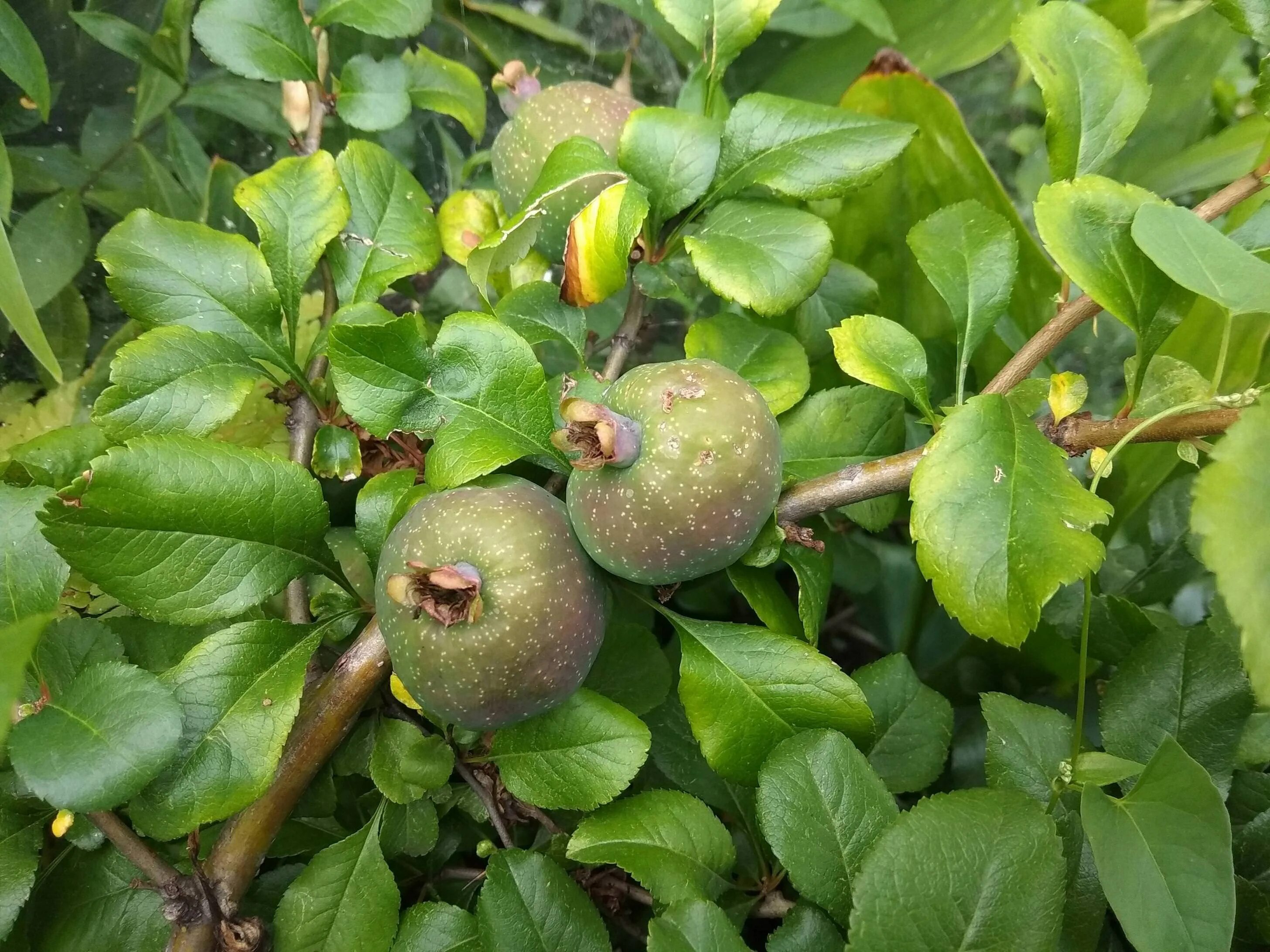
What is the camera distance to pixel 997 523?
0.51 meters

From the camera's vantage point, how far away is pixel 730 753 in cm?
63

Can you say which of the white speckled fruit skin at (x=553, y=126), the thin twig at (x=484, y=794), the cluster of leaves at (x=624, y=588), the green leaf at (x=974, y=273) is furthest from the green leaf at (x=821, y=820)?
the white speckled fruit skin at (x=553, y=126)

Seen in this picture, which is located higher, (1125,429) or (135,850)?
(1125,429)

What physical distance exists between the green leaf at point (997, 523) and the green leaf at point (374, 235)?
512 mm

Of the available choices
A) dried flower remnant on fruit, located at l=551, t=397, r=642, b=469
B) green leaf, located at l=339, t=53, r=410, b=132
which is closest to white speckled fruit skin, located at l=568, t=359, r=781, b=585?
dried flower remnant on fruit, located at l=551, t=397, r=642, b=469

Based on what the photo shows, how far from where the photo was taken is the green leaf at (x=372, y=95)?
0.81 meters

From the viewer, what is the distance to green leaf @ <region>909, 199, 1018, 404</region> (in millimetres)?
704

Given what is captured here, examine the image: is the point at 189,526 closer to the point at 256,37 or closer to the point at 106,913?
the point at 106,913

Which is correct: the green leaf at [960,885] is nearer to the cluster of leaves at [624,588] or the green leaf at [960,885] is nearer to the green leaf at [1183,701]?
the cluster of leaves at [624,588]

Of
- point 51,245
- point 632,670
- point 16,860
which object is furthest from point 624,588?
point 51,245

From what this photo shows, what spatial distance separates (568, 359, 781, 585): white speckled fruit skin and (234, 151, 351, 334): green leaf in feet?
1.12

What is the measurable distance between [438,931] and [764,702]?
308 millimetres

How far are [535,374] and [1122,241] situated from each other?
45 centimetres

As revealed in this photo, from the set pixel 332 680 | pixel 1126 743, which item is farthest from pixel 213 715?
pixel 1126 743
